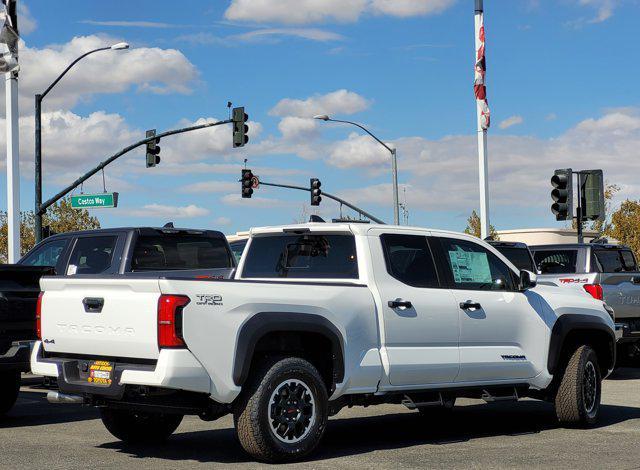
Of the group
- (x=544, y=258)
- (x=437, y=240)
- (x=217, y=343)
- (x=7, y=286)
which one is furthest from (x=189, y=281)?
(x=544, y=258)

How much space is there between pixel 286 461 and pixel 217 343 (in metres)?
1.17

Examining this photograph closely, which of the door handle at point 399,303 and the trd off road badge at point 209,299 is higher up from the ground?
the trd off road badge at point 209,299

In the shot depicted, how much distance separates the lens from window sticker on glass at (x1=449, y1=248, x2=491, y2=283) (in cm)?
954

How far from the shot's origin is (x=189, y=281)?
7469mm

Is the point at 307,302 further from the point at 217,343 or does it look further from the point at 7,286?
the point at 7,286

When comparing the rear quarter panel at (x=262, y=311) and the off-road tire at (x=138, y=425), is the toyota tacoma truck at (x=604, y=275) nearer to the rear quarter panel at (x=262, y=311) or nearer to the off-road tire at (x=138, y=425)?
the rear quarter panel at (x=262, y=311)


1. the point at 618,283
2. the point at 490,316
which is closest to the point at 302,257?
the point at 490,316

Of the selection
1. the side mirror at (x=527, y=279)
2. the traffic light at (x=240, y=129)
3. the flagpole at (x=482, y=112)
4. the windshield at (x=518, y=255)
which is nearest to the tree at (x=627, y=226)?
the traffic light at (x=240, y=129)

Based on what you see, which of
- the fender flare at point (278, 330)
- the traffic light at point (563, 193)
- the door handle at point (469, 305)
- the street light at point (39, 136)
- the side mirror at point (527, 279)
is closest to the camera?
the fender flare at point (278, 330)

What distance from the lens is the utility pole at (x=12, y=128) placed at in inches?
961

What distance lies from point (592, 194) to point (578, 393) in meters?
11.2

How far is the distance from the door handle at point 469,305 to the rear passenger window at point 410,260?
293 mm

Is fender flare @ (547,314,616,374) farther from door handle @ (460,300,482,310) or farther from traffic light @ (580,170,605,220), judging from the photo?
traffic light @ (580,170,605,220)

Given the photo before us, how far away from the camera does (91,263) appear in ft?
40.5
